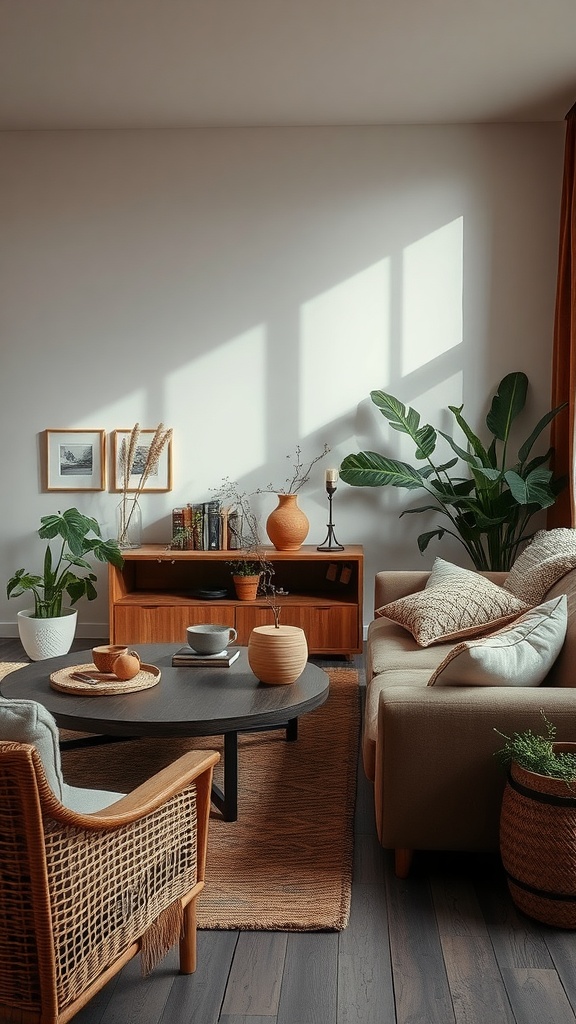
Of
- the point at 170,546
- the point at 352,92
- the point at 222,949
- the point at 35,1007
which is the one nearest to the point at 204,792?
the point at 222,949

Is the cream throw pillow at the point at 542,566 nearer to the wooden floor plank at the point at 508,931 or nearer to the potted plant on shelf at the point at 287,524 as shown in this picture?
the wooden floor plank at the point at 508,931

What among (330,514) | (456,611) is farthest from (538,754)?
(330,514)

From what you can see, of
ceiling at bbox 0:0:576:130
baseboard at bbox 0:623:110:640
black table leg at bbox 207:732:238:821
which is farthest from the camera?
baseboard at bbox 0:623:110:640

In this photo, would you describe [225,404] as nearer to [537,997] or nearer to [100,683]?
[100,683]

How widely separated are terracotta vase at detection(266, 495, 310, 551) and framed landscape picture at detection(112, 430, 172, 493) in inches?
31.2

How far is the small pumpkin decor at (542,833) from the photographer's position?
2.14 m

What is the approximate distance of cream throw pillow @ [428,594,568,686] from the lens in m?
2.45

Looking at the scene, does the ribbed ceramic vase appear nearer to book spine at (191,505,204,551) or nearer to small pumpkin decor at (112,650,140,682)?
small pumpkin decor at (112,650,140,682)

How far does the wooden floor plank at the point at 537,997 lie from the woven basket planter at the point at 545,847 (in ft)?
0.64

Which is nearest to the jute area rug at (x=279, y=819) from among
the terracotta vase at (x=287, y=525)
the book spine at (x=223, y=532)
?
the terracotta vase at (x=287, y=525)

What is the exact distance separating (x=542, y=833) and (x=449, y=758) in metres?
0.31

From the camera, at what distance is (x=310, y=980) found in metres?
1.99

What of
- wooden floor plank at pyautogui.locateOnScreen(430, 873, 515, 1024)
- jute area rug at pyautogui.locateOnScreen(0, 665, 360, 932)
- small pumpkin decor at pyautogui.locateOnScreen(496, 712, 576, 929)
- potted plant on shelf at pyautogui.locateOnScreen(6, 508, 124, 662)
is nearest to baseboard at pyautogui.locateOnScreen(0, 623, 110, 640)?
potted plant on shelf at pyautogui.locateOnScreen(6, 508, 124, 662)

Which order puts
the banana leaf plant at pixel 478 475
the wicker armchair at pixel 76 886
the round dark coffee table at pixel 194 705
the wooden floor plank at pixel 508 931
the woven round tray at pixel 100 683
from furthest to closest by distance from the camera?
the banana leaf plant at pixel 478 475, the woven round tray at pixel 100 683, the round dark coffee table at pixel 194 705, the wooden floor plank at pixel 508 931, the wicker armchair at pixel 76 886
